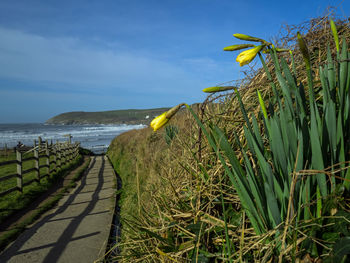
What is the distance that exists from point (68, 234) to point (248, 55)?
16.7ft

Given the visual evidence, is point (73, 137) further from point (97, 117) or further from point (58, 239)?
point (97, 117)

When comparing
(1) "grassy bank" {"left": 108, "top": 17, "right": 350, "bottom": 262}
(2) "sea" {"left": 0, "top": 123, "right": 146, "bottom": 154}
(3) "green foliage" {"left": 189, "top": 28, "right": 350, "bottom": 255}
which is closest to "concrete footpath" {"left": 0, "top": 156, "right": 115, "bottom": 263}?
(1) "grassy bank" {"left": 108, "top": 17, "right": 350, "bottom": 262}

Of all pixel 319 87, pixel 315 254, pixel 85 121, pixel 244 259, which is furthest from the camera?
pixel 85 121

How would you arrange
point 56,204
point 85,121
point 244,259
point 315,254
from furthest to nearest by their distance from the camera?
1. point 85,121
2. point 56,204
3. point 244,259
4. point 315,254

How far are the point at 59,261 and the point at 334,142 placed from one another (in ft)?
14.1

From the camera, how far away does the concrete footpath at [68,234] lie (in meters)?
4.22

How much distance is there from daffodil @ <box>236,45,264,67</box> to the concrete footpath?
2931mm

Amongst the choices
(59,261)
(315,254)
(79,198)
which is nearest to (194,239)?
(315,254)

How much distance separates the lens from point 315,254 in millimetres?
1050

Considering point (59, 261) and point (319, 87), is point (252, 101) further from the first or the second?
point (59, 261)

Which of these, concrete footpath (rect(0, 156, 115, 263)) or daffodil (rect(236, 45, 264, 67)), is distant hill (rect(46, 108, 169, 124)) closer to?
concrete footpath (rect(0, 156, 115, 263))

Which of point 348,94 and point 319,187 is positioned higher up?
point 348,94

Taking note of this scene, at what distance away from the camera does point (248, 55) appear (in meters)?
1.37

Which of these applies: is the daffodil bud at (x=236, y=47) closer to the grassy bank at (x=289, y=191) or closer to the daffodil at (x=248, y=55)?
the daffodil at (x=248, y=55)
